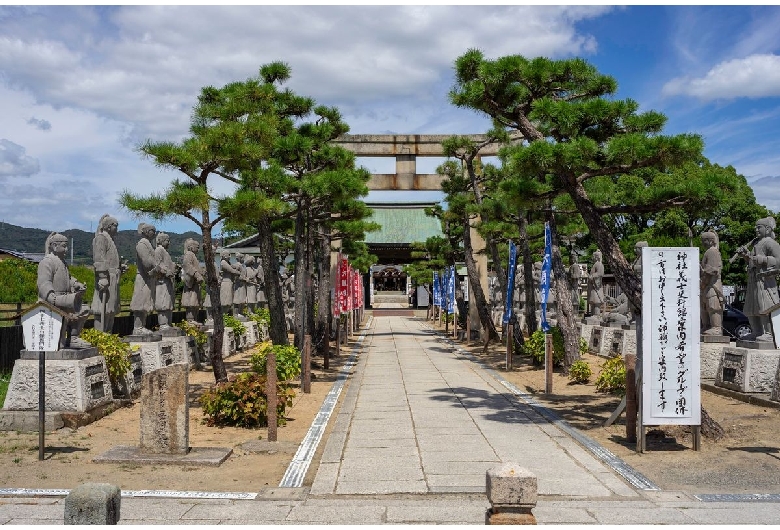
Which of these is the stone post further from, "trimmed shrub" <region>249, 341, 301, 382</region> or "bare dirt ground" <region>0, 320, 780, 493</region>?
"trimmed shrub" <region>249, 341, 301, 382</region>

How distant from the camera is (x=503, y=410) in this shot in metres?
11.1

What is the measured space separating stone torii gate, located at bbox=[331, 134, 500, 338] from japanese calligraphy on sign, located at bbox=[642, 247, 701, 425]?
53.4 ft

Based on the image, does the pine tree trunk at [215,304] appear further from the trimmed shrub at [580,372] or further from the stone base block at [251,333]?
the stone base block at [251,333]

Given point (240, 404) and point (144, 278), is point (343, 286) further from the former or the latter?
point (240, 404)

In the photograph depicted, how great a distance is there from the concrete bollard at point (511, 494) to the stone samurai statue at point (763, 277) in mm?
9332

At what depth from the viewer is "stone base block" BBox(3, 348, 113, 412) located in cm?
927

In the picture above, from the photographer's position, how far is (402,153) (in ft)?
83.9

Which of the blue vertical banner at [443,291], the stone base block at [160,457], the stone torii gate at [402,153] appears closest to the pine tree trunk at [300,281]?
the stone base block at [160,457]

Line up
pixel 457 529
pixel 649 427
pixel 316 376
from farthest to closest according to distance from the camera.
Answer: pixel 316 376 → pixel 649 427 → pixel 457 529

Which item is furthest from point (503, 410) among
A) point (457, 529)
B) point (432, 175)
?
point (432, 175)

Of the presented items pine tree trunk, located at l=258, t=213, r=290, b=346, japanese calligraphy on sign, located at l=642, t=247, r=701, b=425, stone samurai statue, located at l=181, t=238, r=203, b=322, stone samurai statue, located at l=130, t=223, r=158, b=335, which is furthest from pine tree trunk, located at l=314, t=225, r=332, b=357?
japanese calligraphy on sign, located at l=642, t=247, r=701, b=425

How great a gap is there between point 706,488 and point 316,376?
10192mm

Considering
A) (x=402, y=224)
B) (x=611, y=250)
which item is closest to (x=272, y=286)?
(x=611, y=250)

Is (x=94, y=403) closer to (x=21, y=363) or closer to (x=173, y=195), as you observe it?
(x=21, y=363)
